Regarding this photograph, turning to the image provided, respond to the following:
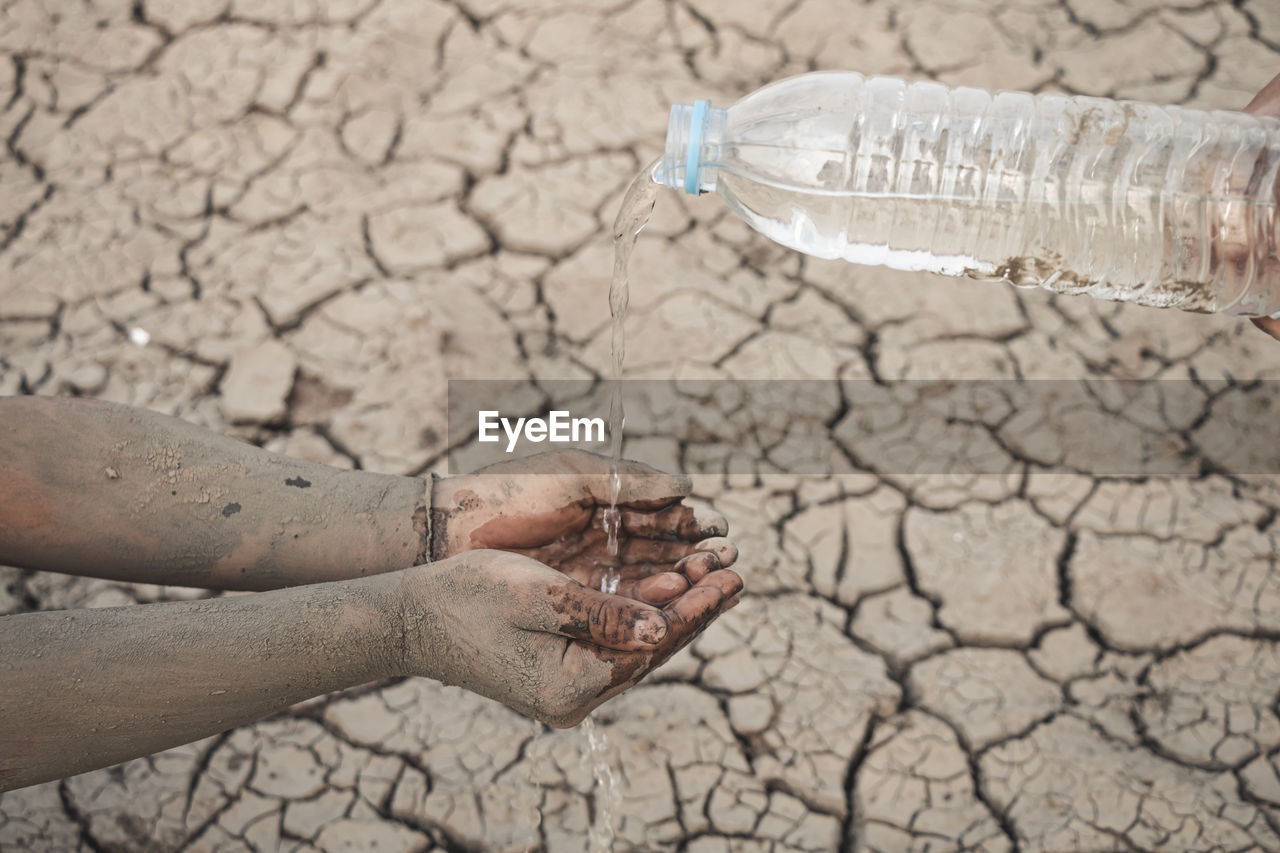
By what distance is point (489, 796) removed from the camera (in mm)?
1961

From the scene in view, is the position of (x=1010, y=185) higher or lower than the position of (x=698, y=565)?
higher

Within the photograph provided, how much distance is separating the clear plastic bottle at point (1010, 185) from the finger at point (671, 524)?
54 cm

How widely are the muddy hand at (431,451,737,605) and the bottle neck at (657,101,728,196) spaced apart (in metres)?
0.49

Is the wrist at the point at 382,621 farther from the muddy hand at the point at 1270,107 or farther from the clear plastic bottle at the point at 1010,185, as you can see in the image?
→ the muddy hand at the point at 1270,107

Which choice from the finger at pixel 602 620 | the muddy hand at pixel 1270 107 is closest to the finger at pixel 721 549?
the finger at pixel 602 620

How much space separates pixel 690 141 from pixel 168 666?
1053 millimetres

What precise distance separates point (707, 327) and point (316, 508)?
3.70ft

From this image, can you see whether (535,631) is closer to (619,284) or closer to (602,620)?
(602,620)

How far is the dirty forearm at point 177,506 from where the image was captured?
166cm

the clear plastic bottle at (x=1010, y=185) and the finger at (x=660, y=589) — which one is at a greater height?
the clear plastic bottle at (x=1010, y=185)

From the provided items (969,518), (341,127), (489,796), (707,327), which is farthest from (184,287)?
(969,518)

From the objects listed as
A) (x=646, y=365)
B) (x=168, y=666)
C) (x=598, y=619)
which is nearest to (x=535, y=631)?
(x=598, y=619)

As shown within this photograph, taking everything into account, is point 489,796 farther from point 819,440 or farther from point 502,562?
point 819,440

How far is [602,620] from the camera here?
4.89 ft
